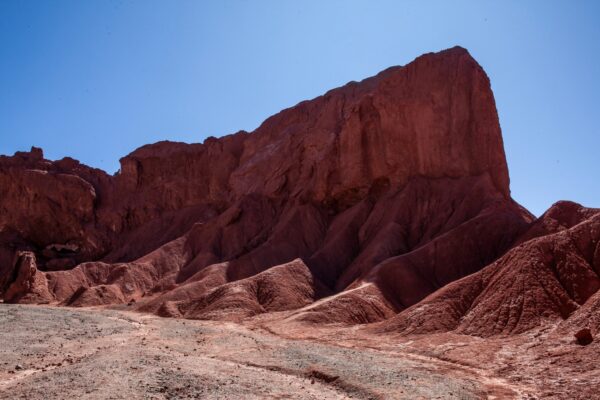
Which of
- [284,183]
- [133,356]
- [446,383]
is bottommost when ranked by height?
[446,383]

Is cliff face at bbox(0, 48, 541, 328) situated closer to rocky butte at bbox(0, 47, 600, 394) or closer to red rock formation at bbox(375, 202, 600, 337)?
rocky butte at bbox(0, 47, 600, 394)

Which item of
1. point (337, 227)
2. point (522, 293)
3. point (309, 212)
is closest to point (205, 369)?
point (522, 293)

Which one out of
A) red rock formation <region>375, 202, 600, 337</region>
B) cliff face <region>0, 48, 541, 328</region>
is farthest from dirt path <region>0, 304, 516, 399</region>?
cliff face <region>0, 48, 541, 328</region>

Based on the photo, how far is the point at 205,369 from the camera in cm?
2016

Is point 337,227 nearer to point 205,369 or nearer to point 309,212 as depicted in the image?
point 309,212

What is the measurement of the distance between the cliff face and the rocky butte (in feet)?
0.58

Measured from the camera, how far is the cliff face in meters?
40.8

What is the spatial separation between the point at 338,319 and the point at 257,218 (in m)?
32.6

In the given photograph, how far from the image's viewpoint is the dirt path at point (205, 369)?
16.9m

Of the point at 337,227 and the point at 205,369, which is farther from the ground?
the point at 337,227

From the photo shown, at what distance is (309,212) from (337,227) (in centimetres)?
539

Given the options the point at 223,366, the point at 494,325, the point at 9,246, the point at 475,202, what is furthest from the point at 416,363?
the point at 9,246

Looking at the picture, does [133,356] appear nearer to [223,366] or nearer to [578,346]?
[223,366]

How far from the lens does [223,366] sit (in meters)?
21.3
